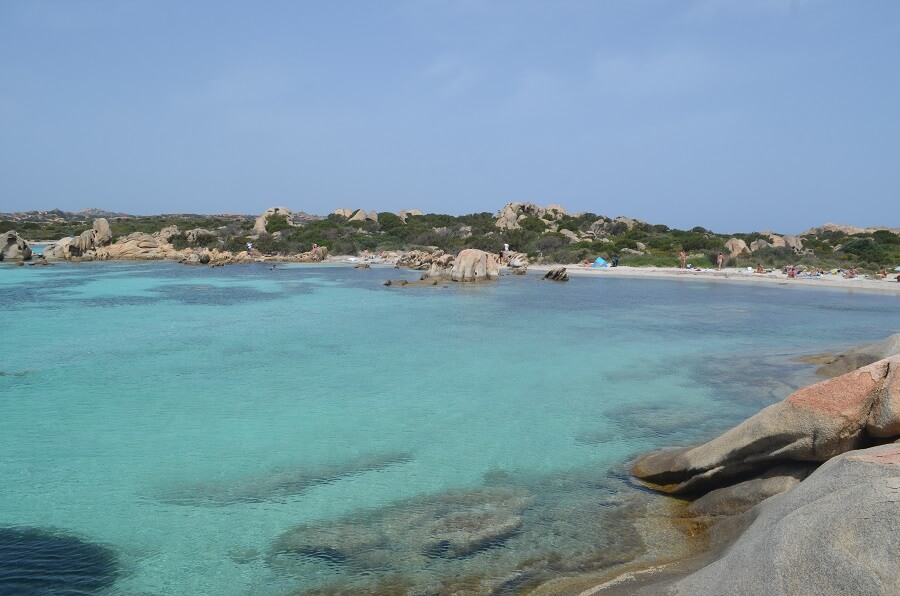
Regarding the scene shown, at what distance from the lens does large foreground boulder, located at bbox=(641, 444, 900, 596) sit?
12.3ft

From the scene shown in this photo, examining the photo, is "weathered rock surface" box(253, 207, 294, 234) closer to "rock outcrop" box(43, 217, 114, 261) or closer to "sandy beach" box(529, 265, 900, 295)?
"rock outcrop" box(43, 217, 114, 261)

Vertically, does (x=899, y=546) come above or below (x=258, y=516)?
above

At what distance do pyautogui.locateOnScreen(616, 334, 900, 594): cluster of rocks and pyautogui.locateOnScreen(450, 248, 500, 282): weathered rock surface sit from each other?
30.6 meters

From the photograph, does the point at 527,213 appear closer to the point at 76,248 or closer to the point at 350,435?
the point at 76,248

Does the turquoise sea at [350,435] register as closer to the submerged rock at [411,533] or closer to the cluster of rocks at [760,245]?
the submerged rock at [411,533]

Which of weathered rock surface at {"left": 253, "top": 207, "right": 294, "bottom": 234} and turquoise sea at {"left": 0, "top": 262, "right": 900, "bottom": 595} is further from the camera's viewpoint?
weathered rock surface at {"left": 253, "top": 207, "right": 294, "bottom": 234}

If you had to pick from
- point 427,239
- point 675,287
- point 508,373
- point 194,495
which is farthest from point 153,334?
point 427,239

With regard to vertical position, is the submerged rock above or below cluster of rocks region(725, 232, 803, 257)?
below

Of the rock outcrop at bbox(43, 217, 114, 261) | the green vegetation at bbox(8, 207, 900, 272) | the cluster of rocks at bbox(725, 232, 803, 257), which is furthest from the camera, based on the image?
the rock outcrop at bbox(43, 217, 114, 261)

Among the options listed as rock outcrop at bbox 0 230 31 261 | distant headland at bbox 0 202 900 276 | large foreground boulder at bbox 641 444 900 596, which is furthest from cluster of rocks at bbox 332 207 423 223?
large foreground boulder at bbox 641 444 900 596

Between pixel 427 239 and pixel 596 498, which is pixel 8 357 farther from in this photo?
pixel 427 239

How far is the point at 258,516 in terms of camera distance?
7312 millimetres

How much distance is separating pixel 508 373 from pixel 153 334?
11.9 m

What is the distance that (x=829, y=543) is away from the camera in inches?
157
